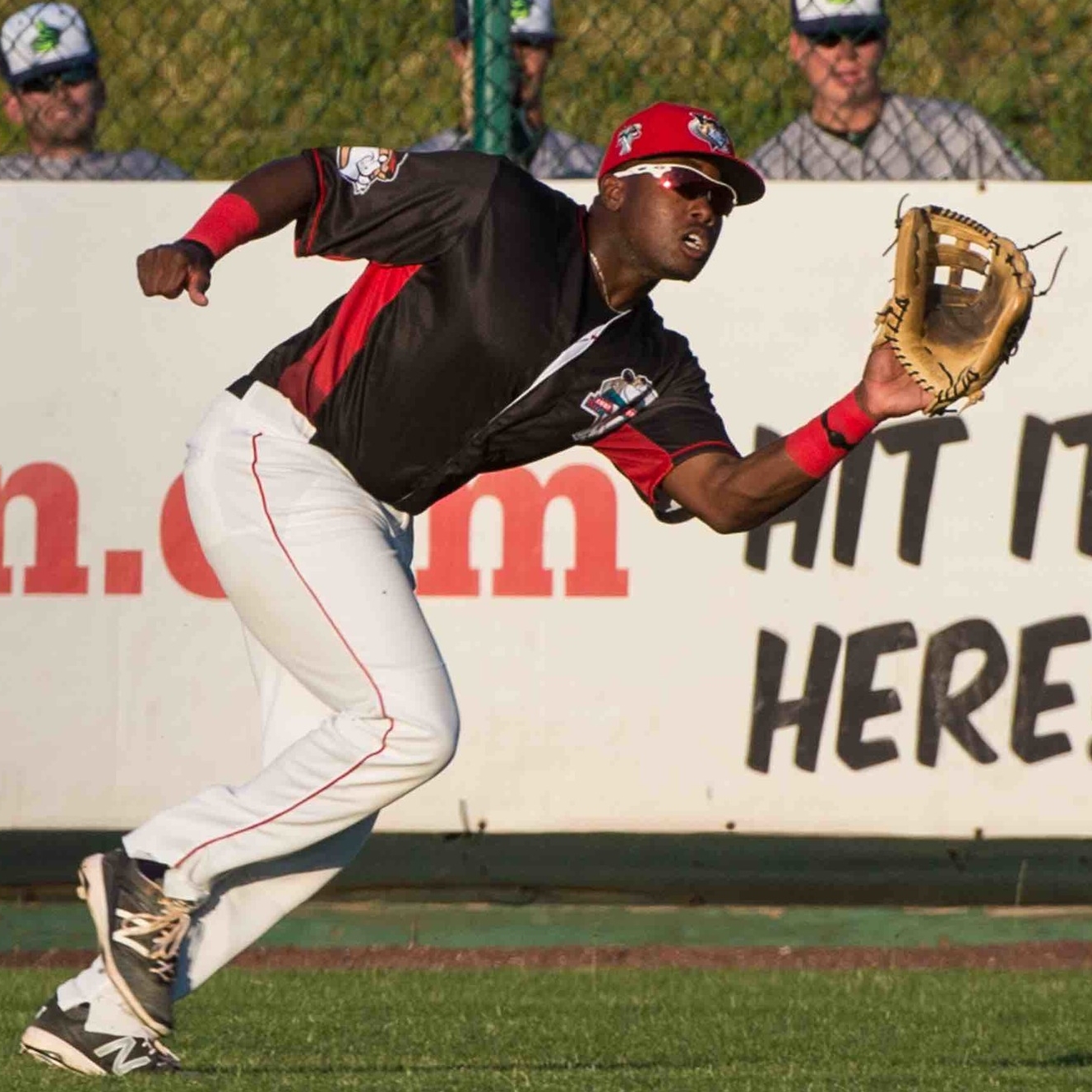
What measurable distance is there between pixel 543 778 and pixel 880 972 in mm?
1087

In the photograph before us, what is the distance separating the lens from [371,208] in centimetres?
451

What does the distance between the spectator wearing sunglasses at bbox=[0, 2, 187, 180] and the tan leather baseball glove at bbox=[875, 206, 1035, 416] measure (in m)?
3.31

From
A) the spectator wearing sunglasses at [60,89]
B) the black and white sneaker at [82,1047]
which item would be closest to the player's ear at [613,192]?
the black and white sneaker at [82,1047]

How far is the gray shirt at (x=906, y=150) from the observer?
22.1ft

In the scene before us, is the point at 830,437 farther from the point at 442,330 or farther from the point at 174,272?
the point at 174,272

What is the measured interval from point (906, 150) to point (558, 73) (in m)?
2.32

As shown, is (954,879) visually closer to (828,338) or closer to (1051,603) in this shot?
(1051,603)

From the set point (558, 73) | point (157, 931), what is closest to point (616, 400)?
point (157, 931)

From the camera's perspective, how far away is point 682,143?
4.55 metres

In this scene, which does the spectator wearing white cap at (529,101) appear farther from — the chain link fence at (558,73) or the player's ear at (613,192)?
the player's ear at (613,192)

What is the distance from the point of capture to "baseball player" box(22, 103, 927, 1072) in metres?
4.35

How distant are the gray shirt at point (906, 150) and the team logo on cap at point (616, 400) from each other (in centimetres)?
219

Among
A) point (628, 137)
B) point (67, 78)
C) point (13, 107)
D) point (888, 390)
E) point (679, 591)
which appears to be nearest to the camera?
point (888, 390)

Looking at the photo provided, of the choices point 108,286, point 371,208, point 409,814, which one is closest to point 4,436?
point 108,286
